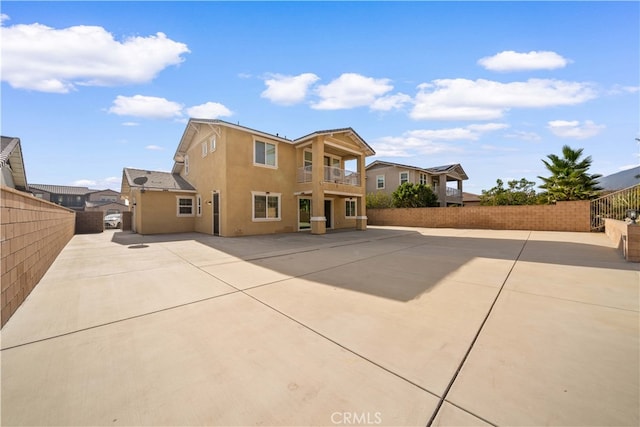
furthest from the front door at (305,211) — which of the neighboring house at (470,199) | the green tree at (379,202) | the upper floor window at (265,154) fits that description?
the neighboring house at (470,199)

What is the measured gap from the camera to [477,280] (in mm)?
4984

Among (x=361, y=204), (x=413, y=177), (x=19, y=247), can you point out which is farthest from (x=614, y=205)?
(x=19, y=247)

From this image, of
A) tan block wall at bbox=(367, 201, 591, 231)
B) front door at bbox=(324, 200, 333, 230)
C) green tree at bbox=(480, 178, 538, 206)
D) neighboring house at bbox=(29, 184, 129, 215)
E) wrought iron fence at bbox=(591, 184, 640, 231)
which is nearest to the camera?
wrought iron fence at bbox=(591, 184, 640, 231)

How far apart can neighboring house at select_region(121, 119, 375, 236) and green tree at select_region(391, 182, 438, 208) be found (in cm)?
616

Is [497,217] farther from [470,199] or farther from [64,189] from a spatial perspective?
[64,189]

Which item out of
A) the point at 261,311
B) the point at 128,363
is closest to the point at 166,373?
the point at 128,363

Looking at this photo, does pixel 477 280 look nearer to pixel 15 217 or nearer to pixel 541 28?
pixel 15 217

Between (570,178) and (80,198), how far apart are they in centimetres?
7070

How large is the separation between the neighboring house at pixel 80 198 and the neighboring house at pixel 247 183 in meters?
39.1

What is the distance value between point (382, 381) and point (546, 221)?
19.7 metres

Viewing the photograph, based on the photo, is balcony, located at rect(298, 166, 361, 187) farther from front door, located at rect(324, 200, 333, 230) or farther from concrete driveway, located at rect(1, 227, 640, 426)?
concrete driveway, located at rect(1, 227, 640, 426)

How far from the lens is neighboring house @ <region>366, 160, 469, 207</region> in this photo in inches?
1019

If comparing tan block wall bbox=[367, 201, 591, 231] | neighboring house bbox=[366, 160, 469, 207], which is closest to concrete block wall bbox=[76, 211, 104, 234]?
tan block wall bbox=[367, 201, 591, 231]

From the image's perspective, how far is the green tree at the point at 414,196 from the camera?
21.5 m
